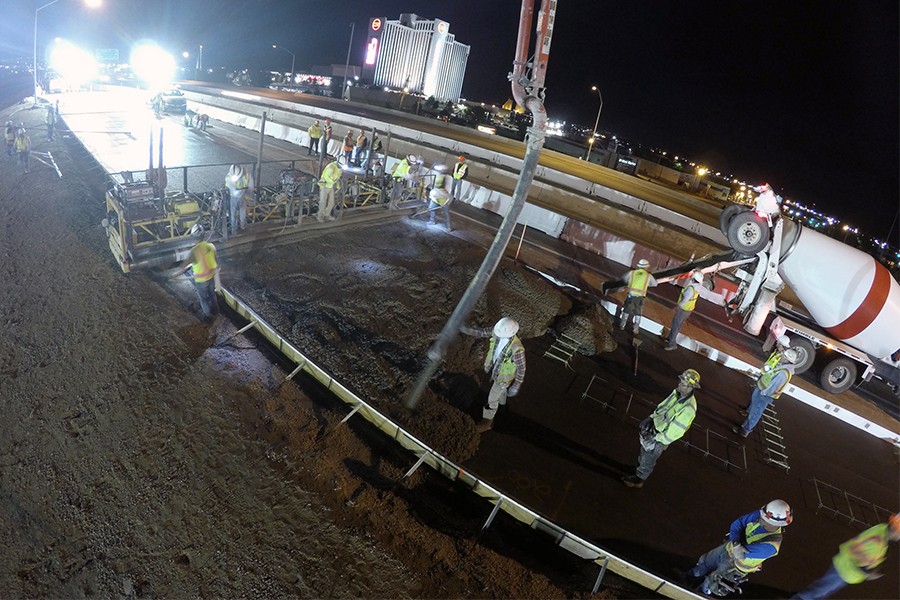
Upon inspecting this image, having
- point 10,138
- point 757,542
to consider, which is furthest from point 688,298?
point 10,138

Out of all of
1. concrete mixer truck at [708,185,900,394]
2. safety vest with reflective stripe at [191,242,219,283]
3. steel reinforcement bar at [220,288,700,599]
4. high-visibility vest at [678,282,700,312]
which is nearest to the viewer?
steel reinforcement bar at [220,288,700,599]

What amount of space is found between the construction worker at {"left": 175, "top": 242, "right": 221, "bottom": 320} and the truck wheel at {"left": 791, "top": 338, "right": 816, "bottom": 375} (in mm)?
11530

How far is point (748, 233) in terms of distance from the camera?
9.71 metres

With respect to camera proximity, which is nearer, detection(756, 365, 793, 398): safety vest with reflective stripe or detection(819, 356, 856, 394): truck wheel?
detection(756, 365, 793, 398): safety vest with reflective stripe

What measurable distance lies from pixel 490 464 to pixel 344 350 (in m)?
3.15

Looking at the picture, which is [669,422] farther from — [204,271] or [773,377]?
[204,271]

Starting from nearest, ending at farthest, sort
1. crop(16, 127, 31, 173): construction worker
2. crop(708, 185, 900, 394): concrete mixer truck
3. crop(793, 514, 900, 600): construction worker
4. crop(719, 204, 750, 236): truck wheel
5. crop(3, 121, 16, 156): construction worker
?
crop(793, 514, 900, 600): construction worker, crop(708, 185, 900, 394): concrete mixer truck, crop(719, 204, 750, 236): truck wheel, crop(16, 127, 31, 173): construction worker, crop(3, 121, 16, 156): construction worker

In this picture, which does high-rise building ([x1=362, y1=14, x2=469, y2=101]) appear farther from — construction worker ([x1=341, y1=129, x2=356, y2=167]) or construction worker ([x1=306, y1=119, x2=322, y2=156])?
construction worker ([x1=341, y1=129, x2=356, y2=167])

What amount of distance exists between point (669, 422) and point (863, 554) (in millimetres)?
2016

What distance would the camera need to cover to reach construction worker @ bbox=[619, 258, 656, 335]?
980cm

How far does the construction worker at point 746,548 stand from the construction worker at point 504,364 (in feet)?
9.60

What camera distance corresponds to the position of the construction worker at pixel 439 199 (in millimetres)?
14246

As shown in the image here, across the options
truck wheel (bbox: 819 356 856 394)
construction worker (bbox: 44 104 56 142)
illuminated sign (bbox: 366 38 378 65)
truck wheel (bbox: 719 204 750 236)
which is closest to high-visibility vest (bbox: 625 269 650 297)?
truck wheel (bbox: 719 204 750 236)

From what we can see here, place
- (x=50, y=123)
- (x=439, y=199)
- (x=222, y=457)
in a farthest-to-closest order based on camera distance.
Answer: (x=50, y=123)
(x=439, y=199)
(x=222, y=457)
